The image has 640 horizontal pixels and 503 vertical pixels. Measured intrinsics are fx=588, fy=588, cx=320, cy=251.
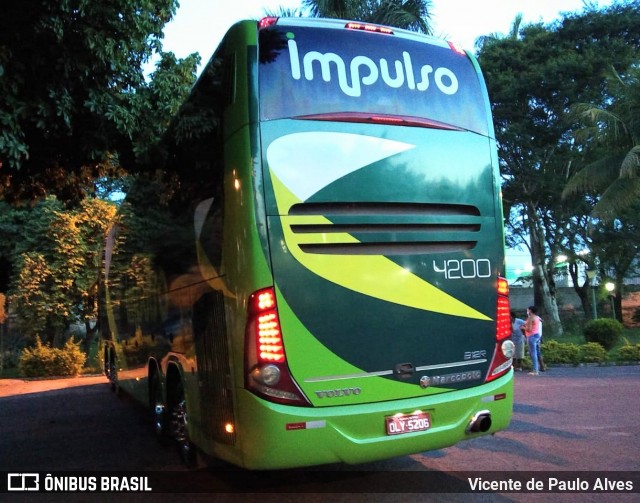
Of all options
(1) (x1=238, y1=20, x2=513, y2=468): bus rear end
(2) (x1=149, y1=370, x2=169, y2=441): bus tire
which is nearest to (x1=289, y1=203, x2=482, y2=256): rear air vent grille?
(1) (x1=238, y1=20, x2=513, y2=468): bus rear end

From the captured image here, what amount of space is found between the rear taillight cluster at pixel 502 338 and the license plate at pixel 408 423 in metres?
0.81

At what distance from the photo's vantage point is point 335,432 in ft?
14.0

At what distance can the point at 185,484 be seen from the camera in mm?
5754

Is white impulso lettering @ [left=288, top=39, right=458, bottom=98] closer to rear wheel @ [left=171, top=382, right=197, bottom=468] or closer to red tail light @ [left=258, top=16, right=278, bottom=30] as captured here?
red tail light @ [left=258, top=16, right=278, bottom=30]

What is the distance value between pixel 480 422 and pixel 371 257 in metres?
1.67

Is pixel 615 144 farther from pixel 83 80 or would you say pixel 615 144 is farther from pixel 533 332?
pixel 83 80

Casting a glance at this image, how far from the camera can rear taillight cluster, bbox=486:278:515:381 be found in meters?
5.07

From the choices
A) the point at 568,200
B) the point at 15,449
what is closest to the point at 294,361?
the point at 15,449

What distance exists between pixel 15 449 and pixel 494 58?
24.7 m

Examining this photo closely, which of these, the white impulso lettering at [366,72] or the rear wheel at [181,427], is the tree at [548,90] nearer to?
the white impulso lettering at [366,72]

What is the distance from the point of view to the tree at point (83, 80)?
6242mm

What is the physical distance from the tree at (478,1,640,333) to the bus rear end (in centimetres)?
2138

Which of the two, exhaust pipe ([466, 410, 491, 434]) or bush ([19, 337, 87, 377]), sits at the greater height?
exhaust pipe ([466, 410, 491, 434])

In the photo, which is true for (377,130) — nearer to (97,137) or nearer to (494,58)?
(97,137)
